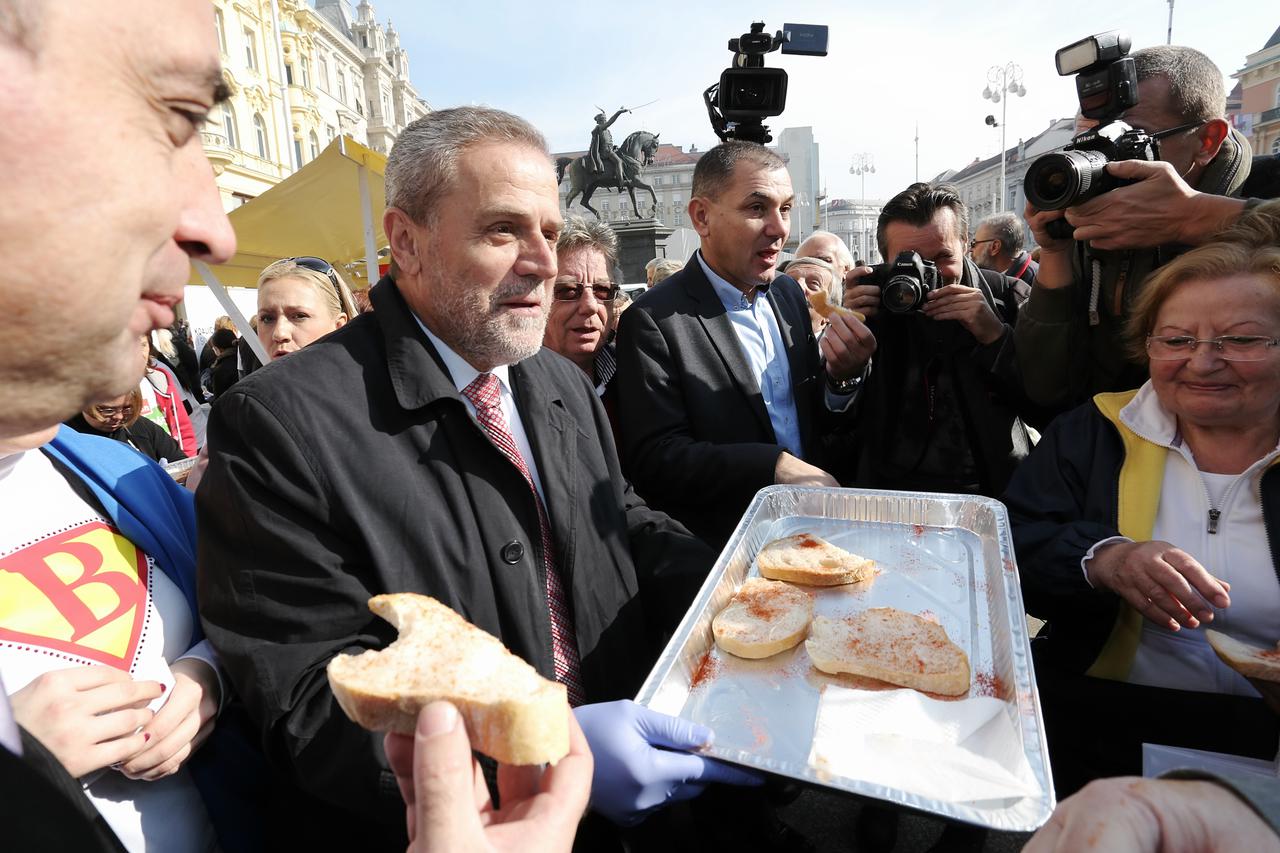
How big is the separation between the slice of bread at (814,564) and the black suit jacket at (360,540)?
55 cm

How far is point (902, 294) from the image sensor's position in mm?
3037

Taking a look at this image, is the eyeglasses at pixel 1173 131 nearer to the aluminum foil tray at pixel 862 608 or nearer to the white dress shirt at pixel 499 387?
the aluminum foil tray at pixel 862 608

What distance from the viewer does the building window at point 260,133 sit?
36.6 meters

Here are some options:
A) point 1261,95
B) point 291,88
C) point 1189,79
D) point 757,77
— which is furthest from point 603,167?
point 1261,95

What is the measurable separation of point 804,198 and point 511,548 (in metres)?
66.1

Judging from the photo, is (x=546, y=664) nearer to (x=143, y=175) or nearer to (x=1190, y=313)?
(x=143, y=175)

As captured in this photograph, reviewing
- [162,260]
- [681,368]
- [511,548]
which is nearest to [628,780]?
[511,548]

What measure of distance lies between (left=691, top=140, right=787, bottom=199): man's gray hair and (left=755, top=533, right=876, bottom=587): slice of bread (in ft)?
6.68

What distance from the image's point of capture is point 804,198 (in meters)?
61.9

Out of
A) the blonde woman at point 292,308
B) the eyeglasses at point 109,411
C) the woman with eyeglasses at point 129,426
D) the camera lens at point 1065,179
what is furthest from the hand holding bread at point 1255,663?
the eyeglasses at point 109,411

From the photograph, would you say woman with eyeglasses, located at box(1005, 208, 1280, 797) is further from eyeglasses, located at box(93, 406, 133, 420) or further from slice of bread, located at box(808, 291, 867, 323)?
eyeglasses, located at box(93, 406, 133, 420)

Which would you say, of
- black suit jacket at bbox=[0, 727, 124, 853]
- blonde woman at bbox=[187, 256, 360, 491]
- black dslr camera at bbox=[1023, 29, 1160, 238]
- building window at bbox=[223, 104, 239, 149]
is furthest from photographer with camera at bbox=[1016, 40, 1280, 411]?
building window at bbox=[223, 104, 239, 149]

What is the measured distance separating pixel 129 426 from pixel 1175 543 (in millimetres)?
5550

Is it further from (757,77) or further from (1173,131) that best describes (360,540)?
(757,77)
